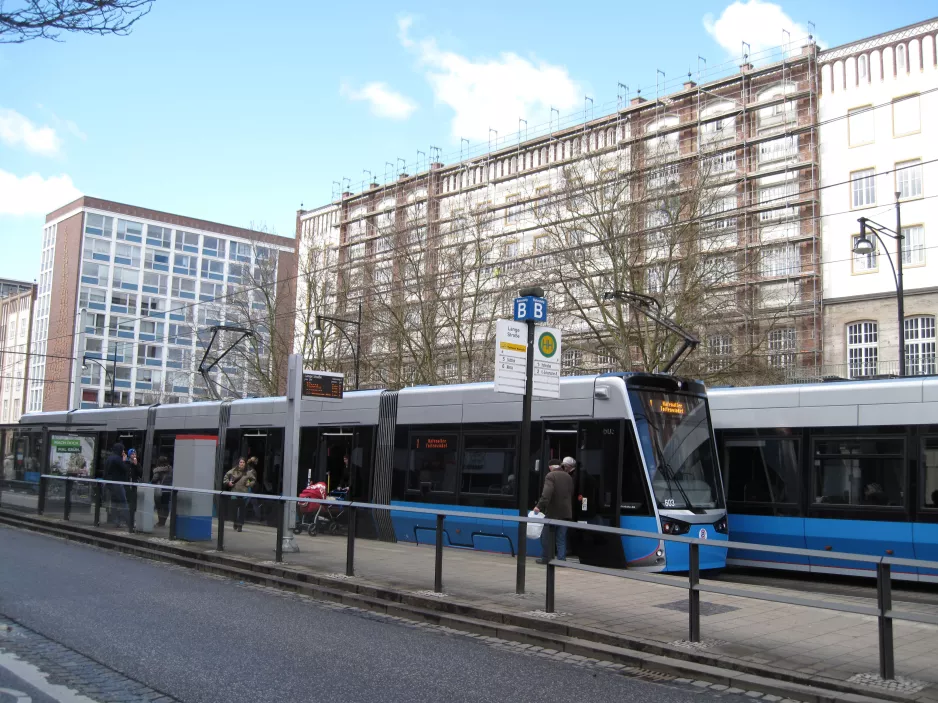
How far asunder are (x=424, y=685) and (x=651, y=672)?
2.00 metres

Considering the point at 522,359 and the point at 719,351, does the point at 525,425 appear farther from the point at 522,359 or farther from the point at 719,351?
the point at 719,351

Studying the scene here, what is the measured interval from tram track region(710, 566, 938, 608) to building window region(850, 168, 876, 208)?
94.2 feet

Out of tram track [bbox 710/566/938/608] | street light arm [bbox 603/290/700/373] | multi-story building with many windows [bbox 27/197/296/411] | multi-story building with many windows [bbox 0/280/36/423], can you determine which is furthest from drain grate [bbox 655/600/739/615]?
multi-story building with many windows [bbox 0/280/36/423]

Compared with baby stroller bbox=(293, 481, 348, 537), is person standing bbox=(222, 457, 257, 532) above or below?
above

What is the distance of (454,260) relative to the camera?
37.0m

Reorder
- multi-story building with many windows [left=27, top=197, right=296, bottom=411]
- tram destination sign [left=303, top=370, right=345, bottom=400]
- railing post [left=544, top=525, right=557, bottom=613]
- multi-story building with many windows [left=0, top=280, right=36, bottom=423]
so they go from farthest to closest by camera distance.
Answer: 1. multi-story building with many windows [left=0, top=280, right=36, bottom=423]
2. multi-story building with many windows [left=27, top=197, right=296, bottom=411]
3. tram destination sign [left=303, top=370, right=345, bottom=400]
4. railing post [left=544, top=525, right=557, bottom=613]

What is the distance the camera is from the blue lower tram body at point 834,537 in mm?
12320

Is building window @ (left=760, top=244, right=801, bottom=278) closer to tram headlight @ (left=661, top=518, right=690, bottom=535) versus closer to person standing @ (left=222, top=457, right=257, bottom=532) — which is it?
person standing @ (left=222, top=457, right=257, bottom=532)

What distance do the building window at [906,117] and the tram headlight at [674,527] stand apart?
32.0 meters

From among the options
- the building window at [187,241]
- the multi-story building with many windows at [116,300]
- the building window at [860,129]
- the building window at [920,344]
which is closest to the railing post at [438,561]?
the building window at [920,344]

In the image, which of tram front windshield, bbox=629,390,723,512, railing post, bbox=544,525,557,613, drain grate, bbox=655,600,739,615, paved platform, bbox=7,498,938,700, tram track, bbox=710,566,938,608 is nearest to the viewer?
paved platform, bbox=7,498,938,700

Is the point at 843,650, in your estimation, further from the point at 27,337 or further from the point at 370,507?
the point at 27,337

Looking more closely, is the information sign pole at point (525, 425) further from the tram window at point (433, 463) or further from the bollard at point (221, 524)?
the bollard at point (221, 524)

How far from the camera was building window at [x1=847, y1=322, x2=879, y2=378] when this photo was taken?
37938 millimetres
